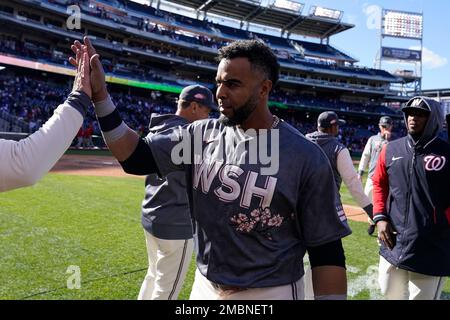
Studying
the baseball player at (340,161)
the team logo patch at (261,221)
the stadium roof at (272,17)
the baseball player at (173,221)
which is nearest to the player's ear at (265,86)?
the team logo patch at (261,221)

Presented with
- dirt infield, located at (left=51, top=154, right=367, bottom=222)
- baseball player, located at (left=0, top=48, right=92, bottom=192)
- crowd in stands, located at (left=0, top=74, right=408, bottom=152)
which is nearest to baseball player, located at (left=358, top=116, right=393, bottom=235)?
baseball player, located at (left=0, top=48, right=92, bottom=192)

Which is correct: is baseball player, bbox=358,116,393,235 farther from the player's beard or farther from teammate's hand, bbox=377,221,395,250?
the player's beard

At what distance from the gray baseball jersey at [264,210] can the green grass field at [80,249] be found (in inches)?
113

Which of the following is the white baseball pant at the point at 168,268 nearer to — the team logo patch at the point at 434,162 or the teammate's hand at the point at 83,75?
the teammate's hand at the point at 83,75

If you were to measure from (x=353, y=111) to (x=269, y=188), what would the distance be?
184 feet

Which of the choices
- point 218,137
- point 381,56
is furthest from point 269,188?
point 381,56

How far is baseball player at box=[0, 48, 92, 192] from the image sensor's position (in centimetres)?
163

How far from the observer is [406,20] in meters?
63.9

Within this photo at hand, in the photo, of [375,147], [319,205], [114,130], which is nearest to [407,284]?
[319,205]

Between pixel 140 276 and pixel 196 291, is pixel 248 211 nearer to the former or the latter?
pixel 196 291

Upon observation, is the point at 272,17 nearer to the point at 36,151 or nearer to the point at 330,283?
the point at 330,283

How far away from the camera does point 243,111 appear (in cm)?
200

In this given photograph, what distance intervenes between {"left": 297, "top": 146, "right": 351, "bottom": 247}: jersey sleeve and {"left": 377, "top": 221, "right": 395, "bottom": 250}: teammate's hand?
1.54 metres

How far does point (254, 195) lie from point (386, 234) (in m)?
1.85
